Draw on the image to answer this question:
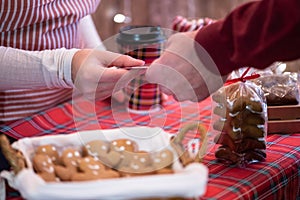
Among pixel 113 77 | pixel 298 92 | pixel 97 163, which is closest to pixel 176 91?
pixel 113 77

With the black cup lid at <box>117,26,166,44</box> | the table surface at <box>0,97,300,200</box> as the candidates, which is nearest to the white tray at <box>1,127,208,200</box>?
the table surface at <box>0,97,300,200</box>

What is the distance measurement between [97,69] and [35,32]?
0.30 metres

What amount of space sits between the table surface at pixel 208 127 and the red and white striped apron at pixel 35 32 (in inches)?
1.2

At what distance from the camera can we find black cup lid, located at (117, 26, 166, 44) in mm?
1281

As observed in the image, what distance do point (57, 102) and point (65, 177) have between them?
57 centimetres

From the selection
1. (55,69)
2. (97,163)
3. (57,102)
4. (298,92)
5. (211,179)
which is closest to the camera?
(97,163)

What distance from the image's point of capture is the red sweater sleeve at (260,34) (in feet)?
2.53

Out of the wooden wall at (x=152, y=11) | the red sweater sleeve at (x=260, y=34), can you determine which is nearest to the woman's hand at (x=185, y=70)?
the red sweater sleeve at (x=260, y=34)

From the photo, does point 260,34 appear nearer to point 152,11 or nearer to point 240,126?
point 240,126

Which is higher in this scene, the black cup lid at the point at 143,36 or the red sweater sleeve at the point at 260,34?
the red sweater sleeve at the point at 260,34

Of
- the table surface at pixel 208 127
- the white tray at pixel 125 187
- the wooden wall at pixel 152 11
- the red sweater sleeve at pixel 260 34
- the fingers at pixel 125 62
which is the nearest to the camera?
the white tray at pixel 125 187

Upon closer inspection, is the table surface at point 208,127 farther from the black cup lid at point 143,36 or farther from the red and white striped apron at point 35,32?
the black cup lid at point 143,36

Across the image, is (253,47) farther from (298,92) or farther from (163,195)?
(298,92)

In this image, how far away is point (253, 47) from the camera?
31.5 inches
